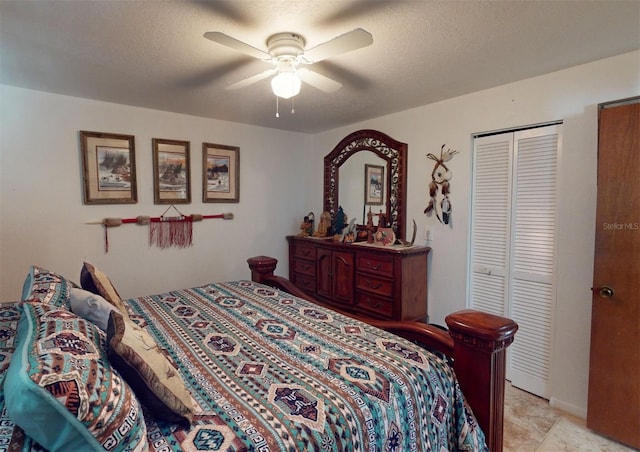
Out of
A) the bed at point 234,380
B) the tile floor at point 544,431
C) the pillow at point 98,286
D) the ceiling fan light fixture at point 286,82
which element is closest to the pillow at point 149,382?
the bed at point 234,380

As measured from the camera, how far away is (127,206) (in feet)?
10.1

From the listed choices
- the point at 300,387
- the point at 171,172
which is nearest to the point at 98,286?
the point at 300,387

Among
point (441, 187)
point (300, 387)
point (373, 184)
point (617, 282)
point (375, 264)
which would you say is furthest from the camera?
point (373, 184)

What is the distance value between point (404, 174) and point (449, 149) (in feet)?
1.61

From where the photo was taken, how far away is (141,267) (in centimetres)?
318

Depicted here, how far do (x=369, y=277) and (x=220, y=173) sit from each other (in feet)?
6.35

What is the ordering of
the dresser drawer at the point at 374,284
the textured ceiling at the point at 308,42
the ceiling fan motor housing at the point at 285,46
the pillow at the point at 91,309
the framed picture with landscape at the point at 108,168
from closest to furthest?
the pillow at the point at 91,309 < the textured ceiling at the point at 308,42 < the ceiling fan motor housing at the point at 285,46 < the framed picture with landscape at the point at 108,168 < the dresser drawer at the point at 374,284

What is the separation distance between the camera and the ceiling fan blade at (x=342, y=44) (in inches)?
55.9

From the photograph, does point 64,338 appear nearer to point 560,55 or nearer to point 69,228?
point 69,228

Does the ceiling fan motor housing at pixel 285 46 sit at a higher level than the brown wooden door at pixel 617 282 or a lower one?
higher

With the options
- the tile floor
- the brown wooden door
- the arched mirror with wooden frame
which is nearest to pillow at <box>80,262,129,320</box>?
the tile floor

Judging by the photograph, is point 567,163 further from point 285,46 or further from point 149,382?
point 149,382

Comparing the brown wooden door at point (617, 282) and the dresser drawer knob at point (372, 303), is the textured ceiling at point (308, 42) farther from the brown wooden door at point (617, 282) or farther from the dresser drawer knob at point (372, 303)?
the dresser drawer knob at point (372, 303)

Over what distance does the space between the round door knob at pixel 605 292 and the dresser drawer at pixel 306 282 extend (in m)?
2.50
